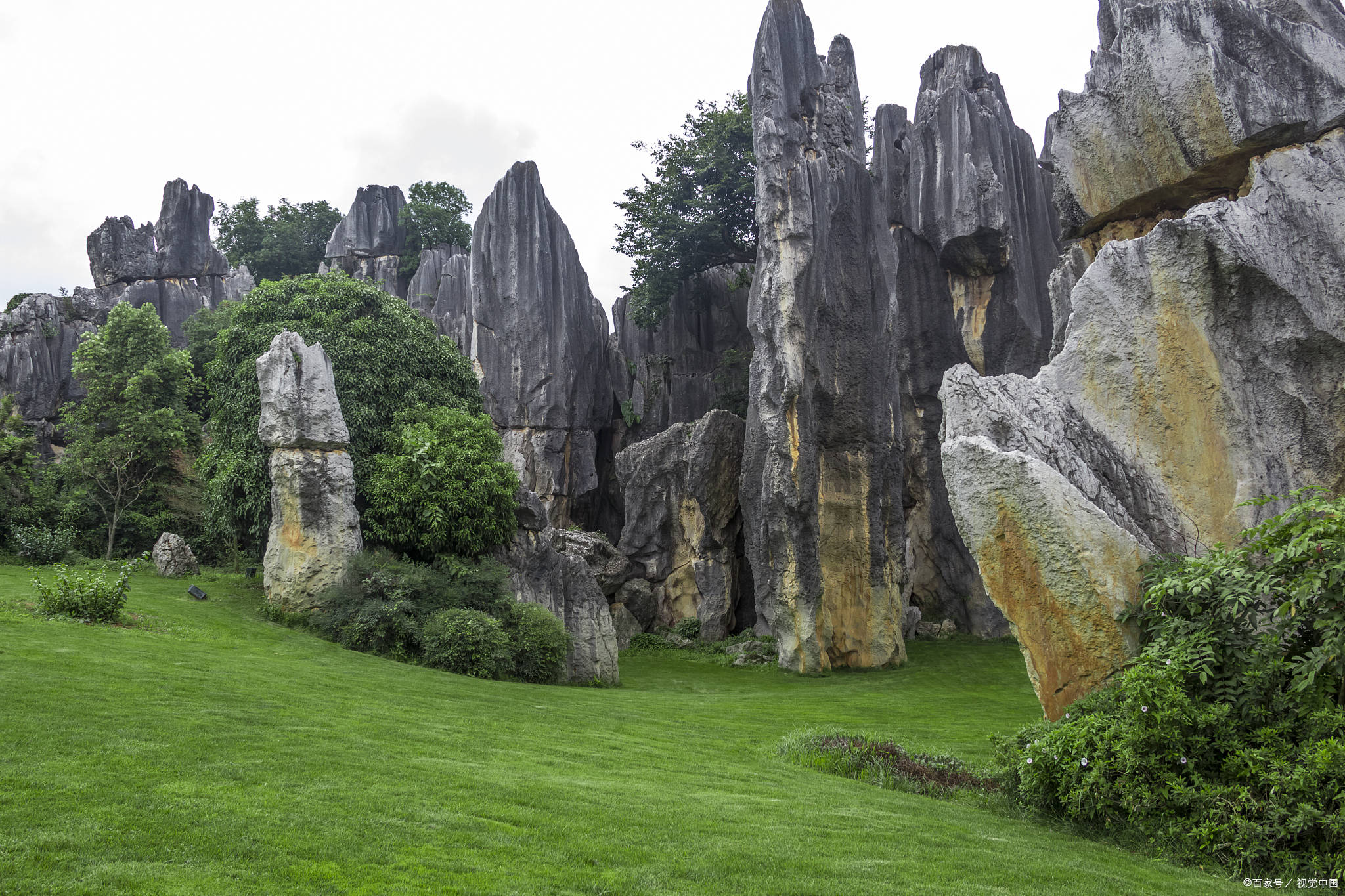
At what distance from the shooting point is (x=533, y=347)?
118ft

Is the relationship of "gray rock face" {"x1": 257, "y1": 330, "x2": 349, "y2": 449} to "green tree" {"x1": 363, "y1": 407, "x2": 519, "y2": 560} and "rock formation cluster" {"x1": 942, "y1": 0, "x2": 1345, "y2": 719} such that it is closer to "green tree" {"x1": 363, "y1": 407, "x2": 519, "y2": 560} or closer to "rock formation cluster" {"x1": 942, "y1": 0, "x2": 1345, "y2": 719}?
"green tree" {"x1": 363, "y1": 407, "x2": 519, "y2": 560}

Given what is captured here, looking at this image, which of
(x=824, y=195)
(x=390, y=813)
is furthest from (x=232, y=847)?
(x=824, y=195)

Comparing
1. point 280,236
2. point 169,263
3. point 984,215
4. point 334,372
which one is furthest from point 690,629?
point 280,236

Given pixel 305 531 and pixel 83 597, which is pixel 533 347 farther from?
pixel 83 597

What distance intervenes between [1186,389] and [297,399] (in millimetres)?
17259

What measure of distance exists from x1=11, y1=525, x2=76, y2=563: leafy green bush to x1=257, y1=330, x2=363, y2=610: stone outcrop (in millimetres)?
7782

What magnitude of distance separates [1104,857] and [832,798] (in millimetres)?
2401

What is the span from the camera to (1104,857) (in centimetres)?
675

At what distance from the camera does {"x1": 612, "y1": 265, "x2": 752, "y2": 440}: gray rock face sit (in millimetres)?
37312

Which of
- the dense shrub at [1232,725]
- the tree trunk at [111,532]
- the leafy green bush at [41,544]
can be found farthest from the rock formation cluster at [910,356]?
the leafy green bush at [41,544]

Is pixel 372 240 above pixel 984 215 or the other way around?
above

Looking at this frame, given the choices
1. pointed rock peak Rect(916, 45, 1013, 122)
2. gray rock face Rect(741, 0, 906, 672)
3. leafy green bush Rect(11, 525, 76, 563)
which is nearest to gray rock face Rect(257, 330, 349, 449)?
leafy green bush Rect(11, 525, 76, 563)

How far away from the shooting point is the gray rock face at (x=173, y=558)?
70.8 ft

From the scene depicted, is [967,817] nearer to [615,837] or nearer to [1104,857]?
[1104,857]
